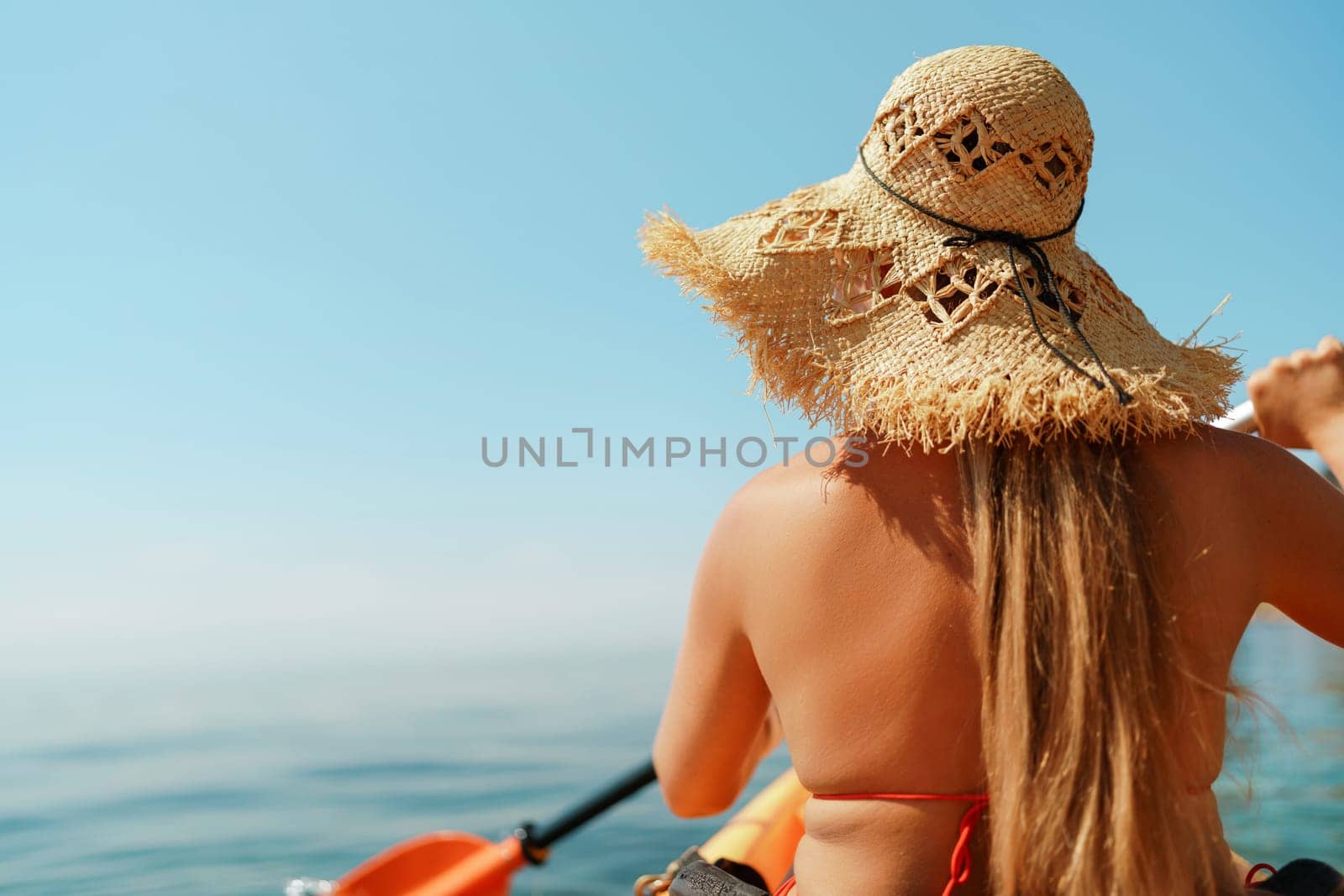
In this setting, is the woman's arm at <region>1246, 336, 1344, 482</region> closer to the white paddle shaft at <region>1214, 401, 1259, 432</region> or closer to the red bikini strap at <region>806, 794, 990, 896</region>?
the white paddle shaft at <region>1214, 401, 1259, 432</region>

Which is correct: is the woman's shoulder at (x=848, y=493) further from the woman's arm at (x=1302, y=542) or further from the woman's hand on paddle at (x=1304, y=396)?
the woman's hand on paddle at (x=1304, y=396)

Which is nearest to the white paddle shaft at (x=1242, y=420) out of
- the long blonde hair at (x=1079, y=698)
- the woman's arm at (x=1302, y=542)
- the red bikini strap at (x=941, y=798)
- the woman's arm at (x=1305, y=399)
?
the woman's arm at (x=1305, y=399)

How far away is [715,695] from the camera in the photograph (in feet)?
4.67

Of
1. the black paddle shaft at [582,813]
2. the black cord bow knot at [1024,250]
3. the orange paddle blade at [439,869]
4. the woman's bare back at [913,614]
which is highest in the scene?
the black cord bow knot at [1024,250]

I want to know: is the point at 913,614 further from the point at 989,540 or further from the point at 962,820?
the point at 962,820

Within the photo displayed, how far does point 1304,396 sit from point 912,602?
0.99m

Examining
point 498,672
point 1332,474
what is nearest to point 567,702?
point 498,672

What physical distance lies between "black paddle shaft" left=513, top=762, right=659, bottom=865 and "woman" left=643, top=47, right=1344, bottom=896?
1203 mm

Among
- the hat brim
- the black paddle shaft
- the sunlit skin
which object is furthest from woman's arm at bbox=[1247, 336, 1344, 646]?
the black paddle shaft

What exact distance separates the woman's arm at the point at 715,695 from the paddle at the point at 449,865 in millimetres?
931

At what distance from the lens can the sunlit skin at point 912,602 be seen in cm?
119

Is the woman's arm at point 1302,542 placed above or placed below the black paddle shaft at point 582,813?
above

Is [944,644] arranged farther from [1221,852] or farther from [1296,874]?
[1296,874]

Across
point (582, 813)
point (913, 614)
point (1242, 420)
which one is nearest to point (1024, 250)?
point (913, 614)
